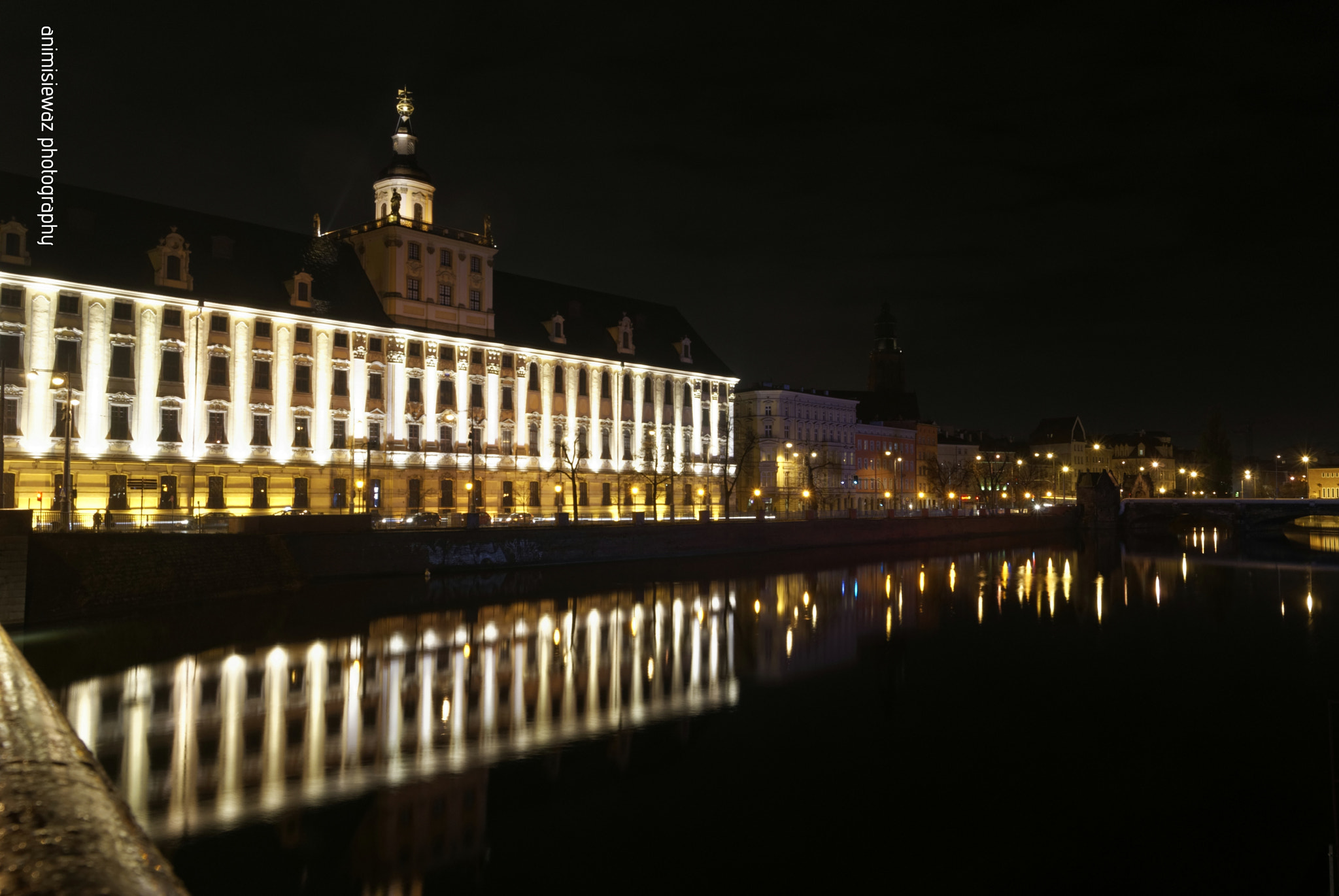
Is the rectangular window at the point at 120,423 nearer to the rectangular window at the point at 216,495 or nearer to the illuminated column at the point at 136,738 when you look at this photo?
the rectangular window at the point at 216,495

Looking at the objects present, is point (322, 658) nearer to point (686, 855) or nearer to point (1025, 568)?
point (686, 855)

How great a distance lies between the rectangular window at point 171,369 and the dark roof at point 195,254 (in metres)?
3.19

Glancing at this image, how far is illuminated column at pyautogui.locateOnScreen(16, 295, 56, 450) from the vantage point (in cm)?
4975

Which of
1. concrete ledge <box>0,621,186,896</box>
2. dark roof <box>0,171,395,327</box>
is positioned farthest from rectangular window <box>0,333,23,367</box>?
concrete ledge <box>0,621,186,896</box>

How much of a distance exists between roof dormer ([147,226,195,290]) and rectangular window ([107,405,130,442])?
717cm

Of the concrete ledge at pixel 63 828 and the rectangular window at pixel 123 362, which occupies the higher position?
the rectangular window at pixel 123 362

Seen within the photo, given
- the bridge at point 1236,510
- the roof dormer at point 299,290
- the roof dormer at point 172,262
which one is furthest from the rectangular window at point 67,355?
the bridge at point 1236,510

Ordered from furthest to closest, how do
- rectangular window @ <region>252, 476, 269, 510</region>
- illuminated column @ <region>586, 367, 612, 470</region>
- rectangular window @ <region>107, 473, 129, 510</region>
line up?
illuminated column @ <region>586, 367, 612, 470</region>
rectangular window @ <region>252, 476, 269, 510</region>
rectangular window @ <region>107, 473, 129, 510</region>

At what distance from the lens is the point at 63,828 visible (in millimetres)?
6016

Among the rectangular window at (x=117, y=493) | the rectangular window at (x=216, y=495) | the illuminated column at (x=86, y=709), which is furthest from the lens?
the rectangular window at (x=216, y=495)

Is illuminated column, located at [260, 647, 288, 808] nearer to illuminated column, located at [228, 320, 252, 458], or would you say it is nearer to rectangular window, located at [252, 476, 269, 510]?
rectangular window, located at [252, 476, 269, 510]

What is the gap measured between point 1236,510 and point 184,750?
4699 inches

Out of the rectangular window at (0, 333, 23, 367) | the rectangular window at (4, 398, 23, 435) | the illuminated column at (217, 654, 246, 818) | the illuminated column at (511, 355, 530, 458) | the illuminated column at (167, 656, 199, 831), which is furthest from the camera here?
the illuminated column at (511, 355, 530, 458)

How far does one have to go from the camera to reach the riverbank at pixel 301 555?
3619 cm
